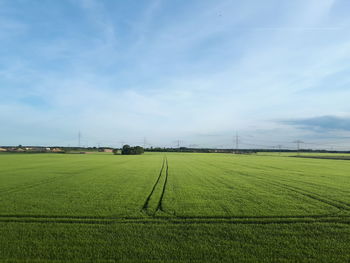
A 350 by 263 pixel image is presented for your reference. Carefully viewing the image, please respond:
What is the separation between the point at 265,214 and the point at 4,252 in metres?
9.77

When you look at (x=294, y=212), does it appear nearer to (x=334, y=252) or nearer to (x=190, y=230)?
(x=334, y=252)

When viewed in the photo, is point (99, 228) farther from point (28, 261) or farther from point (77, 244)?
point (28, 261)

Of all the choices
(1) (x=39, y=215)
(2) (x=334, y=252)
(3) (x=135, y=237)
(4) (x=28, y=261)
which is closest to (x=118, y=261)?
(3) (x=135, y=237)

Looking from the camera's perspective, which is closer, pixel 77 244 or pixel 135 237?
pixel 77 244

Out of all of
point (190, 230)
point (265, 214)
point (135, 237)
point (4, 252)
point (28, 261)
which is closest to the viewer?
point (28, 261)

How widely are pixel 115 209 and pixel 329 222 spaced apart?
944 cm

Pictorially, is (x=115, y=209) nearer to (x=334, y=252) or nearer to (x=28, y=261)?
(x=28, y=261)

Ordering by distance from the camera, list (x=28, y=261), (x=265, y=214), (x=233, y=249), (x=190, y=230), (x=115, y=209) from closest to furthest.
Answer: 1. (x=28, y=261)
2. (x=233, y=249)
3. (x=190, y=230)
4. (x=265, y=214)
5. (x=115, y=209)

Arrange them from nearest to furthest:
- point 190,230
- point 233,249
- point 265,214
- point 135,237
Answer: point 233,249
point 135,237
point 190,230
point 265,214

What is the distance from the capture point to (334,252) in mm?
6535

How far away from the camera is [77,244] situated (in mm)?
6914

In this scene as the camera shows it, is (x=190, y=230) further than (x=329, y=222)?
No

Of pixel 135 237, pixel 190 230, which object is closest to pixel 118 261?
pixel 135 237

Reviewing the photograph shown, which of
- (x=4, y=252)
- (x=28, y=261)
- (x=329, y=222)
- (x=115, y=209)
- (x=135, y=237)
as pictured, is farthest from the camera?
(x=115, y=209)
